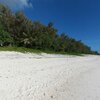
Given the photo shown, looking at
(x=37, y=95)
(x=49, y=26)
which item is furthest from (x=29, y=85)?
(x=49, y=26)

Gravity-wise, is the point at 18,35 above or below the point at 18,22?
below

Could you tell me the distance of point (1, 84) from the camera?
733 centimetres

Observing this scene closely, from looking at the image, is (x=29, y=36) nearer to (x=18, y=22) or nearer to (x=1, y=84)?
(x=18, y=22)

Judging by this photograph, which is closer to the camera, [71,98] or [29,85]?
[71,98]

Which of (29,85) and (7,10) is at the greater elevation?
(7,10)

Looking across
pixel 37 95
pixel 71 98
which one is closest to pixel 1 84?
pixel 37 95

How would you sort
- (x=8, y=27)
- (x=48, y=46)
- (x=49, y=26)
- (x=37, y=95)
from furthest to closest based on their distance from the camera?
(x=49, y=26)
(x=48, y=46)
(x=8, y=27)
(x=37, y=95)

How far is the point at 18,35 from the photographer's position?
4859 centimetres

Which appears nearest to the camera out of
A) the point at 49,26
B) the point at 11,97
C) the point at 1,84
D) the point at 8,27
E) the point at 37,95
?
the point at 11,97

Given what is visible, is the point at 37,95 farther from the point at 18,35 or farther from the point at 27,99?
the point at 18,35

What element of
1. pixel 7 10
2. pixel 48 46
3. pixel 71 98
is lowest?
pixel 71 98

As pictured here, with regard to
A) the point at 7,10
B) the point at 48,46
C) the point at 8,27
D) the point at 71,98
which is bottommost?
the point at 71,98

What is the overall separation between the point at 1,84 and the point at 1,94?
1.17m

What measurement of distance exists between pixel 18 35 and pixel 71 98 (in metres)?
43.4
